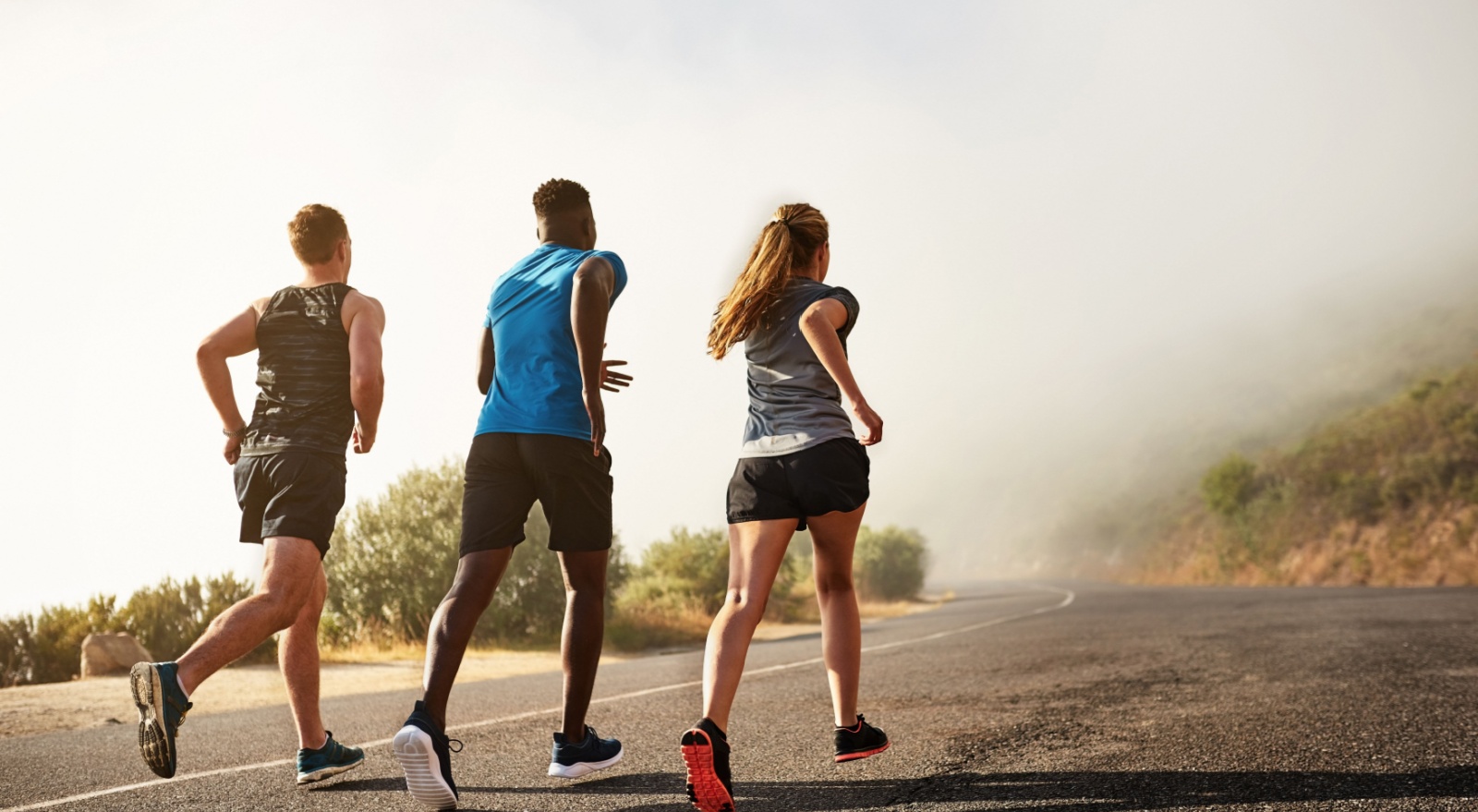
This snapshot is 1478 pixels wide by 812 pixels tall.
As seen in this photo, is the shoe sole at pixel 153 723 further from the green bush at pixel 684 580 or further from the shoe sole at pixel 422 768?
the green bush at pixel 684 580

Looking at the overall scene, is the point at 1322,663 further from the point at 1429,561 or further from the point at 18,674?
the point at 1429,561

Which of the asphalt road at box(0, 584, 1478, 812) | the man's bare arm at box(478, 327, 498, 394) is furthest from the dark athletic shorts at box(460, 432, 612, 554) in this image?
the asphalt road at box(0, 584, 1478, 812)

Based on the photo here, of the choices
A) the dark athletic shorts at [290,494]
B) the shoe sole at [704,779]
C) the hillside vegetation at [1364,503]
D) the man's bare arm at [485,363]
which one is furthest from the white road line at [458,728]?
the hillside vegetation at [1364,503]

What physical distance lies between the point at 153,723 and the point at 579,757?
4.50 ft

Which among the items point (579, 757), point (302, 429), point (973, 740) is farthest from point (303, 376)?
point (973, 740)

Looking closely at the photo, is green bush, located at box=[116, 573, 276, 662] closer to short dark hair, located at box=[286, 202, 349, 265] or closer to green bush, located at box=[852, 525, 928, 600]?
short dark hair, located at box=[286, 202, 349, 265]

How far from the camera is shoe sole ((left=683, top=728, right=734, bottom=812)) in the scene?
2885 mm

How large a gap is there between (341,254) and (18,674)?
9307 millimetres

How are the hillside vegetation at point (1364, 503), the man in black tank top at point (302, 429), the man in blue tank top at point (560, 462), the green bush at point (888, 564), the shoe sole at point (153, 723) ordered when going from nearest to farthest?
the shoe sole at point (153, 723)
the man in blue tank top at point (560, 462)
the man in black tank top at point (302, 429)
the hillside vegetation at point (1364, 503)
the green bush at point (888, 564)

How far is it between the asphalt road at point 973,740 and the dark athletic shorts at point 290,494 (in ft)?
3.07

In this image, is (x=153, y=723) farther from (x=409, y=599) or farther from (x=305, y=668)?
(x=409, y=599)

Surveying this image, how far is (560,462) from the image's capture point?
3.58 meters

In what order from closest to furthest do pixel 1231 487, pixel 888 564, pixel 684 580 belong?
pixel 684 580
pixel 888 564
pixel 1231 487

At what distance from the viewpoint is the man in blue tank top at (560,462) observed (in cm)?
359
